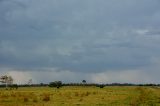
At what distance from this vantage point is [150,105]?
40750 millimetres

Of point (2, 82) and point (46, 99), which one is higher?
point (2, 82)

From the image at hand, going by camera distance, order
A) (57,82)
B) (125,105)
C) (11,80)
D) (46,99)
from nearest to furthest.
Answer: (125,105) < (46,99) < (57,82) < (11,80)

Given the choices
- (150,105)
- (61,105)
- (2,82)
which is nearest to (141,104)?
(150,105)

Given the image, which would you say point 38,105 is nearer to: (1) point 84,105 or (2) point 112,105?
(1) point 84,105

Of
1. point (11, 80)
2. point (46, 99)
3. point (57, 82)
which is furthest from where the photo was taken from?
point (11, 80)

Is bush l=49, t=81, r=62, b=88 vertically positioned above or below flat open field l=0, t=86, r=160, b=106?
above

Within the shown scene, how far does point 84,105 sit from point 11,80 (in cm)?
13015

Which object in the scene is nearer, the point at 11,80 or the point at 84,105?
the point at 84,105

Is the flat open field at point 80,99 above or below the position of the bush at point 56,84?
below

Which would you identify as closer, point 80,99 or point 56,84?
point 80,99

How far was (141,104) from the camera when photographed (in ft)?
135

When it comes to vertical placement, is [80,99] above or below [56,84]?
below

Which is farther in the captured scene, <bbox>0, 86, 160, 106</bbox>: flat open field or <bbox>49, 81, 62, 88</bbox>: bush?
<bbox>49, 81, 62, 88</bbox>: bush

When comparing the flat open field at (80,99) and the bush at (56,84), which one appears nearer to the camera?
the flat open field at (80,99)
